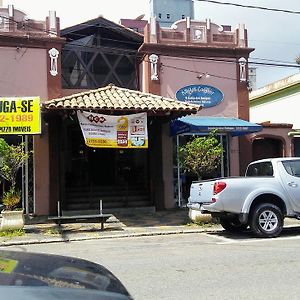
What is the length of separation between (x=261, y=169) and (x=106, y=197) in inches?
259

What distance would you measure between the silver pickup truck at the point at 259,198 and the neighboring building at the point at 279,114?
720 centimetres

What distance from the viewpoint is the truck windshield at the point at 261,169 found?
1190 cm

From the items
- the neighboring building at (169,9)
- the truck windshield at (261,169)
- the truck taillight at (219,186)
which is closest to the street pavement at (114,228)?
the truck windshield at (261,169)

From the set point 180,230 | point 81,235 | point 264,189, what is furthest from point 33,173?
point 264,189

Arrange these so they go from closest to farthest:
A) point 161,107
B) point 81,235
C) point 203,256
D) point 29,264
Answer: point 29,264 < point 203,256 < point 81,235 < point 161,107

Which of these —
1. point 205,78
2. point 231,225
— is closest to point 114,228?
point 231,225

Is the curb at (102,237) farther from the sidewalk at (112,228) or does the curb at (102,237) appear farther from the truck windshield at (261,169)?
the truck windshield at (261,169)

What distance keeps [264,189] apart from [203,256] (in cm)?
313

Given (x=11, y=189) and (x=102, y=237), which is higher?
(x=11, y=189)

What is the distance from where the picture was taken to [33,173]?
16.4 meters

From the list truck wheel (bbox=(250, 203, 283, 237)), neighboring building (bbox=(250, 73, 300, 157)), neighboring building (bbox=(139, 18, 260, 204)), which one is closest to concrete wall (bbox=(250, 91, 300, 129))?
neighboring building (bbox=(250, 73, 300, 157))

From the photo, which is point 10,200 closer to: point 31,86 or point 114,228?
point 114,228

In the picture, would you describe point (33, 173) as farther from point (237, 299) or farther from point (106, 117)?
point (237, 299)

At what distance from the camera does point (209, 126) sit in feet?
52.6
